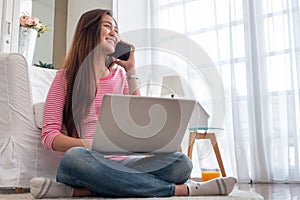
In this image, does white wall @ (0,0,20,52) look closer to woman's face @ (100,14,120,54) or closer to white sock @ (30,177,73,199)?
woman's face @ (100,14,120,54)

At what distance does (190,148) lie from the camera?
266cm

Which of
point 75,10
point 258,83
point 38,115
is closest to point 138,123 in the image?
point 38,115

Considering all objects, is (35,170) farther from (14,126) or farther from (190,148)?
(190,148)

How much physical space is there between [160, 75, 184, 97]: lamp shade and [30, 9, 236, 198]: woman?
1.44 m

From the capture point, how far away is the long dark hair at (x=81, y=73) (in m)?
1.32

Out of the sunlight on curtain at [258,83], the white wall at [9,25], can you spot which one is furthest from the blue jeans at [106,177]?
the white wall at [9,25]

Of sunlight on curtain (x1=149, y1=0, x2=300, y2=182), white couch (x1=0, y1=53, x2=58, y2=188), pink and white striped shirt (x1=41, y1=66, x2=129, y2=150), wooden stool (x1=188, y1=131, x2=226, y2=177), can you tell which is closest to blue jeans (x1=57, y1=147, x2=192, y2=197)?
pink and white striped shirt (x1=41, y1=66, x2=129, y2=150)

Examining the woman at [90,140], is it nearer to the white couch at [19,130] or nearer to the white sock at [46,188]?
the white sock at [46,188]

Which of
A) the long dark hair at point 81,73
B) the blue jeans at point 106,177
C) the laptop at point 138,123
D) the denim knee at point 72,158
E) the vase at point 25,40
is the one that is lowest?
the blue jeans at point 106,177

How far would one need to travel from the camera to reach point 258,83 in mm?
2758

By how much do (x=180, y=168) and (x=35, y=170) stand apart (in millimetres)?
578

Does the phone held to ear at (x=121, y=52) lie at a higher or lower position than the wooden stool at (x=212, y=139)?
higher

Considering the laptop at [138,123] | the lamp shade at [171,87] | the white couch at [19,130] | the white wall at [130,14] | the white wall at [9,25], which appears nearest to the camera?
the laptop at [138,123]

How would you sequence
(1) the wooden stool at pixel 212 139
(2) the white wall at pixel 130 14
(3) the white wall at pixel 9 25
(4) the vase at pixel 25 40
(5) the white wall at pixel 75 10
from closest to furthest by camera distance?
(1) the wooden stool at pixel 212 139 < (3) the white wall at pixel 9 25 < (4) the vase at pixel 25 40 < (2) the white wall at pixel 130 14 < (5) the white wall at pixel 75 10
